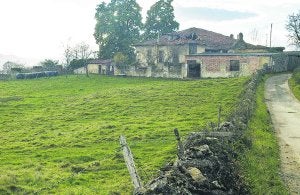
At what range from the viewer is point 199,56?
2495 inches

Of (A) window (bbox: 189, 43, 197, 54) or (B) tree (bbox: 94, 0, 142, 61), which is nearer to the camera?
(A) window (bbox: 189, 43, 197, 54)

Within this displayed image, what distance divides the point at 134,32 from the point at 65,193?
80.0m

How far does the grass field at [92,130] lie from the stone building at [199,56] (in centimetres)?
1378

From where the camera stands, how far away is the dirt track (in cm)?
1542

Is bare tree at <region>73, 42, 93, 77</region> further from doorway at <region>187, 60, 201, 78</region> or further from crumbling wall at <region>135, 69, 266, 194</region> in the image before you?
crumbling wall at <region>135, 69, 266, 194</region>

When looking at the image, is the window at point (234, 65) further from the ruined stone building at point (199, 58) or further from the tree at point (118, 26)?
the tree at point (118, 26)

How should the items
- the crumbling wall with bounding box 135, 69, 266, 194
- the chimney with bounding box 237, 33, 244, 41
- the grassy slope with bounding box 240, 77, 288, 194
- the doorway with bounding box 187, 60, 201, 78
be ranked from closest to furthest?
1. the crumbling wall with bounding box 135, 69, 266, 194
2. the grassy slope with bounding box 240, 77, 288, 194
3. the doorway with bounding box 187, 60, 201, 78
4. the chimney with bounding box 237, 33, 244, 41

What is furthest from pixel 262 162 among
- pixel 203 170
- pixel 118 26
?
pixel 118 26

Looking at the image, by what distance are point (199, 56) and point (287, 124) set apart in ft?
127

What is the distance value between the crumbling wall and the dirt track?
2.30 m

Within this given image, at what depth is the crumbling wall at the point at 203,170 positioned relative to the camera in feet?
28.7

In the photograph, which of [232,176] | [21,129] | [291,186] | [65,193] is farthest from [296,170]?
[21,129]

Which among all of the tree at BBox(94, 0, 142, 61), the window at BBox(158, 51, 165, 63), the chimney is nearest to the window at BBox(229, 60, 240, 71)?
the chimney

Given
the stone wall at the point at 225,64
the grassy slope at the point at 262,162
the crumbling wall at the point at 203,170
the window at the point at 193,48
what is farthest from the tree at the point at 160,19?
the crumbling wall at the point at 203,170
